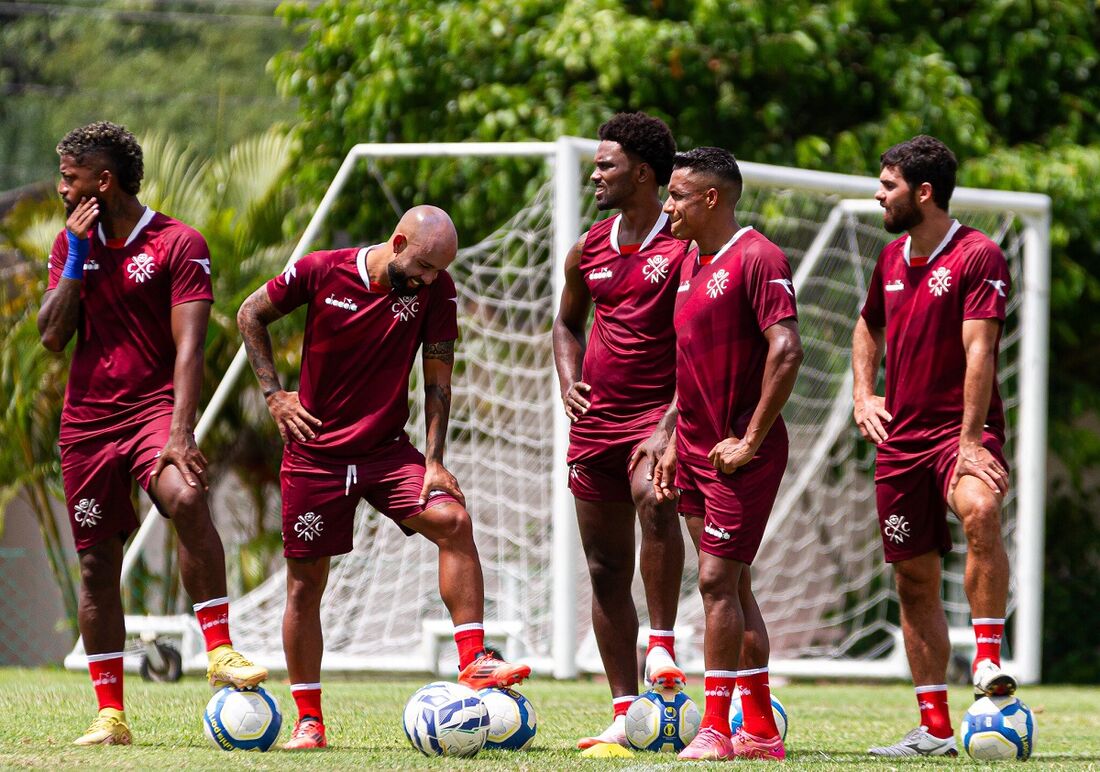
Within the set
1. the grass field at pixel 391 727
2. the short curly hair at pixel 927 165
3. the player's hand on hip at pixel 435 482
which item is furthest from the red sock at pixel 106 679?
the short curly hair at pixel 927 165

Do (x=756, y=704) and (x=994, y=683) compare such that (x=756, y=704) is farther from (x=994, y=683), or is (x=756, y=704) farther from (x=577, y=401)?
(x=577, y=401)

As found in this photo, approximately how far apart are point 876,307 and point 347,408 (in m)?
2.40

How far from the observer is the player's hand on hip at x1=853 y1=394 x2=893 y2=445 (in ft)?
23.4

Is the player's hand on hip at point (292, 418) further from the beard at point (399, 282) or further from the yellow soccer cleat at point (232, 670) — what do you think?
the yellow soccer cleat at point (232, 670)

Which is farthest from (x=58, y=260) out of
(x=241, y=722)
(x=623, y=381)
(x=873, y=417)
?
(x=873, y=417)

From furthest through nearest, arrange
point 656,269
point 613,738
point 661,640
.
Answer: point 656,269, point 661,640, point 613,738

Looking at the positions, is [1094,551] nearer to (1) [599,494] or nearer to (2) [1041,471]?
(2) [1041,471]

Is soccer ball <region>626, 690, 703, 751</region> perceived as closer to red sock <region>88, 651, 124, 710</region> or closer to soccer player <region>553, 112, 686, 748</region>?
soccer player <region>553, 112, 686, 748</region>

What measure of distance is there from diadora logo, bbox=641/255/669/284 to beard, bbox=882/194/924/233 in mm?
984

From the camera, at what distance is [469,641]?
6.67 metres

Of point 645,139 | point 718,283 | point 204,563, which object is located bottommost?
point 204,563

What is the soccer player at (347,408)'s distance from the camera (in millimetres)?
6828

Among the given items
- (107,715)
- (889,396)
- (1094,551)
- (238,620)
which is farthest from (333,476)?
(1094,551)

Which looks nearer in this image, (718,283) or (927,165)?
(718,283)
